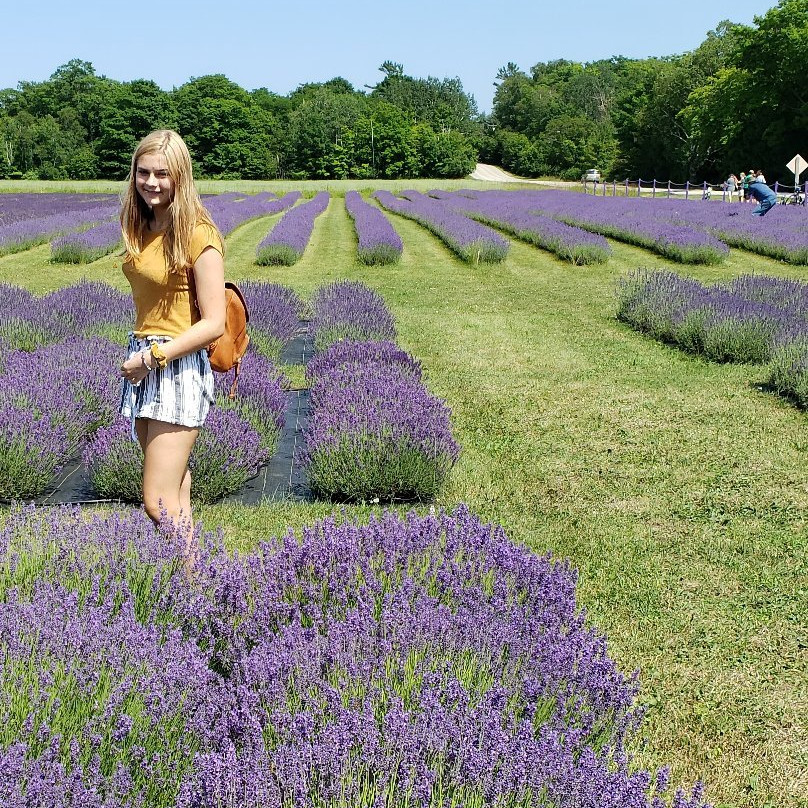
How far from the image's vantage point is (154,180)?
2.66m

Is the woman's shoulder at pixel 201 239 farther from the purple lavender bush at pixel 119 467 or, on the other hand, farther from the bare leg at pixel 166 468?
the purple lavender bush at pixel 119 467

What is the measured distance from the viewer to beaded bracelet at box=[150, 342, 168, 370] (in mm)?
2680

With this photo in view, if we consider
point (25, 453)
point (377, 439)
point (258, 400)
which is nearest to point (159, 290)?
point (377, 439)

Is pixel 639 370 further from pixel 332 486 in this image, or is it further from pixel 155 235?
pixel 155 235

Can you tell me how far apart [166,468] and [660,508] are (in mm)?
2793

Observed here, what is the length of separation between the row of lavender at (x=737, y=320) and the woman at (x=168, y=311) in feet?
16.7

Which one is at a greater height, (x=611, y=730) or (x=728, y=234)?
(x=728, y=234)

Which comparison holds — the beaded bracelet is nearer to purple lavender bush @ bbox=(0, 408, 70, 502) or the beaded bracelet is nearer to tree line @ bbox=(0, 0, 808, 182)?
purple lavender bush @ bbox=(0, 408, 70, 502)

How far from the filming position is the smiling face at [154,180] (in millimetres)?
2641

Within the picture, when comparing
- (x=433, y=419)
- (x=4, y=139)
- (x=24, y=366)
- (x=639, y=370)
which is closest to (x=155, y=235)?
(x=433, y=419)

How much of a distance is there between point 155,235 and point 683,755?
93.5 inches

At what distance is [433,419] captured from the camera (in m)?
4.88

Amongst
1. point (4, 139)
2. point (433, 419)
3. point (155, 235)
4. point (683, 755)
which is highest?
point (4, 139)

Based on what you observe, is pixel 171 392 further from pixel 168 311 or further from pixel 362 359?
pixel 362 359
